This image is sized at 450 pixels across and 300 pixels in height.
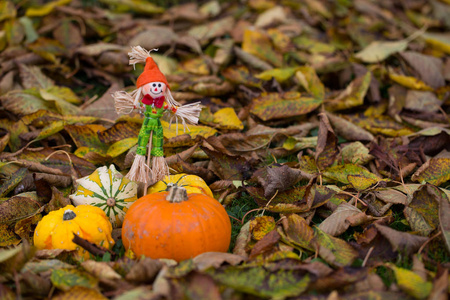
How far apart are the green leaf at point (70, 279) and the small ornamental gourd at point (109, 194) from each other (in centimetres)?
50

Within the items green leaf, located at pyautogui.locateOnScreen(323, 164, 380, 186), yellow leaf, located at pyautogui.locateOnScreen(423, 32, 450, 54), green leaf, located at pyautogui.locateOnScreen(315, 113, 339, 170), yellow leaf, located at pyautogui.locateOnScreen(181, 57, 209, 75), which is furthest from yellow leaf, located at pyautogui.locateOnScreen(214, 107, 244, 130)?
yellow leaf, located at pyautogui.locateOnScreen(423, 32, 450, 54)

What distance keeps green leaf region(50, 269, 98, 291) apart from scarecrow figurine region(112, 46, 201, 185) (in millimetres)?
655

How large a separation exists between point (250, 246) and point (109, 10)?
3805 mm

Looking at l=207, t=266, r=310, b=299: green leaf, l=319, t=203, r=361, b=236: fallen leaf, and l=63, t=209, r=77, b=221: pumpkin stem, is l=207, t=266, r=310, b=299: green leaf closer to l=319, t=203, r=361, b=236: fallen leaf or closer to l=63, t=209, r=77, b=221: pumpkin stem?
l=319, t=203, r=361, b=236: fallen leaf

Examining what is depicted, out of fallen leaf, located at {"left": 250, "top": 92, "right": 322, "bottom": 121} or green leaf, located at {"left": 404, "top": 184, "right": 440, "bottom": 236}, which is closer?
green leaf, located at {"left": 404, "top": 184, "right": 440, "bottom": 236}

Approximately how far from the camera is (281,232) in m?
2.10

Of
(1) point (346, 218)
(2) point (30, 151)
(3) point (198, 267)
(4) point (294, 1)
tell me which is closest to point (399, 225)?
(1) point (346, 218)

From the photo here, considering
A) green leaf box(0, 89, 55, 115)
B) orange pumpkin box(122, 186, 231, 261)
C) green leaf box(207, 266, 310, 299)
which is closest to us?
green leaf box(207, 266, 310, 299)

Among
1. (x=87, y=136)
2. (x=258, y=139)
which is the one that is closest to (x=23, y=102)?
(x=87, y=136)

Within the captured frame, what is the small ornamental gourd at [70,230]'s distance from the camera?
1992 millimetres

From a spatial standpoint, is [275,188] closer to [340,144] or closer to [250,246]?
[250,246]

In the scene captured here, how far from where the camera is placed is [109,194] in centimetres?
227

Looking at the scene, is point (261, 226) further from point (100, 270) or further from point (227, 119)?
point (227, 119)

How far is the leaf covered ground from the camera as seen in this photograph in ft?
5.78
